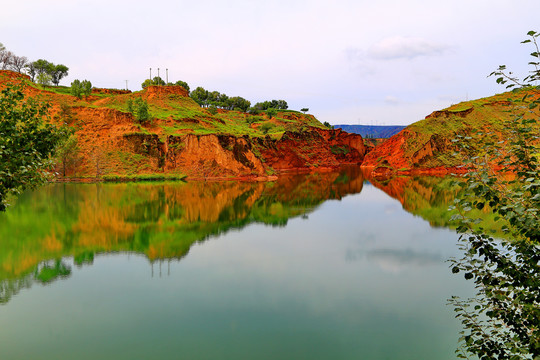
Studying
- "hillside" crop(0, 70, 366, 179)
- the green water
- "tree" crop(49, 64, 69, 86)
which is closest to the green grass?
"hillside" crop(0, 70, 366, 179)

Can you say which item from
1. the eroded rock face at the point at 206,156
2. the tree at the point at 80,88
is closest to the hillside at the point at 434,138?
→ the eroded rock face at the point at 206,156

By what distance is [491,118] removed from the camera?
363ft

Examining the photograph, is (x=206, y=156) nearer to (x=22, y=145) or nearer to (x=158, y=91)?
(x=158, y=91)

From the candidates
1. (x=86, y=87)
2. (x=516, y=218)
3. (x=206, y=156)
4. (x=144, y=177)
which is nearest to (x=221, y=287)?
(x=516, y=218)

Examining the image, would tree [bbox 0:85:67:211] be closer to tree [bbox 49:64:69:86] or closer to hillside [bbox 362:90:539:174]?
hillside [bbox 362:90:539:174]

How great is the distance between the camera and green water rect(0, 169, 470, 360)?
13.5m

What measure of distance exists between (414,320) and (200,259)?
14.9 metres

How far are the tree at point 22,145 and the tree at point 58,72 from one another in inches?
6092

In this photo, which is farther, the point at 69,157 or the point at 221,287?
the point at 69,157

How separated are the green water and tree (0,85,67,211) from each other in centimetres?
758

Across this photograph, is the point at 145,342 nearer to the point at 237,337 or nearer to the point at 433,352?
the point at 237,337

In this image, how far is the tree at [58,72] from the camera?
13711cm

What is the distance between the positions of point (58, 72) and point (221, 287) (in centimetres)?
15329

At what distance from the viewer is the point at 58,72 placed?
13900cm
